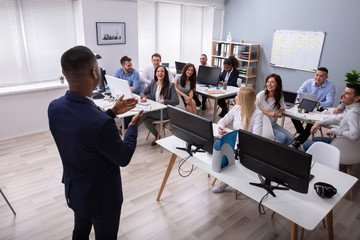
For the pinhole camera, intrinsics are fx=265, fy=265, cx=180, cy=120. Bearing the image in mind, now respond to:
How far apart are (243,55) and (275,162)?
5327 mm

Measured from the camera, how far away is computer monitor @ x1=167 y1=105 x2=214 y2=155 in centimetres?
221

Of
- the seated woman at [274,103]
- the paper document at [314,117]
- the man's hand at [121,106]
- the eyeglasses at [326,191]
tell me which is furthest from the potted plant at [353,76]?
the man's hand at [121,106]

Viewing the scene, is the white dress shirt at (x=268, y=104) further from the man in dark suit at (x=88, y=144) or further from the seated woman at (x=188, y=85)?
the man in dark suit at (x=88, y=144)

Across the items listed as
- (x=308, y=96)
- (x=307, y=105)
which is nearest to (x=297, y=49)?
(x=308, y=96)

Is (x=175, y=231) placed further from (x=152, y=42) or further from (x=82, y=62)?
(x=152, y=42)

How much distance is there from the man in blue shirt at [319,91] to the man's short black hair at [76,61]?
12.2 feet

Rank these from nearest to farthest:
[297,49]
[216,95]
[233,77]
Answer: [216,95] < [233,77] < [297,49]

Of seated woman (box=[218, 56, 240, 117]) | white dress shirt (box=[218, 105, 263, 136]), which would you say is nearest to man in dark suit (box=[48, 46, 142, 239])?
white dress shirt (box=[218, 105, 263, 136])

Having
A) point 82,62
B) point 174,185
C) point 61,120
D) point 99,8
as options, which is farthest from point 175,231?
point 99,8

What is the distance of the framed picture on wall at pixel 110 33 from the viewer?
4988 millimetres

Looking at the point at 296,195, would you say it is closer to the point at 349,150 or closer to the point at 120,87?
the point at 349,150

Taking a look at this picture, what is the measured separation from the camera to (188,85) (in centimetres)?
495

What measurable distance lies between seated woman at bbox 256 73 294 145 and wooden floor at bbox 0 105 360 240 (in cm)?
100

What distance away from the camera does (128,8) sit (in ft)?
17.3
